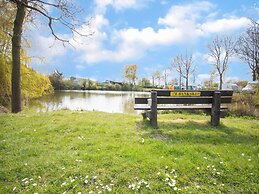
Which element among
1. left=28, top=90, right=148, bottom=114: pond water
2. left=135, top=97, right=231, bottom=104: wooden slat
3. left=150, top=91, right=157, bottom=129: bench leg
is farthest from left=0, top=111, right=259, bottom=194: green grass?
left=28, top=90, right=148, bottom=114: pond water

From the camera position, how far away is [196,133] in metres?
5.87

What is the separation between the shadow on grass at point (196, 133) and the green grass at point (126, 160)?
0.08 ft

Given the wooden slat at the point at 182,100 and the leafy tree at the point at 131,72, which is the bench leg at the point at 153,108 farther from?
the leafy tree at the point at 131,72

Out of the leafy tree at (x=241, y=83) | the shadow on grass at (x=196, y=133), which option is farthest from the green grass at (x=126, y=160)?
the leafy tree at (x=241, y=83)

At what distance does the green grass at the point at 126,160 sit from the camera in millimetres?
3172

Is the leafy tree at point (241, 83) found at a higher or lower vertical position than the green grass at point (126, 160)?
higher

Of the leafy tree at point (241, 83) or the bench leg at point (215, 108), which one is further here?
the leafy tree at point (241, 83)

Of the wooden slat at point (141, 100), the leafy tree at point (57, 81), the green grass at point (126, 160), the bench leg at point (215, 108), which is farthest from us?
the leafy tree at point (57, 81)

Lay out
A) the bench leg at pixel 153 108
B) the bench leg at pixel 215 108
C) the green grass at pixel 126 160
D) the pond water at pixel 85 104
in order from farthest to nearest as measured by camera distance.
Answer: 1. the pond water at pixel 85 104
2. the bench leg at pixel 215 108
3. the bench leg at pixel 153 108
4. the green grass at pixel 126 160

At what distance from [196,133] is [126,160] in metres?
2.80

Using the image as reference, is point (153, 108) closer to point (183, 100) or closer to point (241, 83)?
point (183, 100)

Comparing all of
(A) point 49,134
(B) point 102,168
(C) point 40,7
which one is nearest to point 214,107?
(B) point 102,168

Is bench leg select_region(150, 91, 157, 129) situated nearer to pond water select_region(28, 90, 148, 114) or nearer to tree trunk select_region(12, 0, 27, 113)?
pond water select_region(28, 90, 148, 114)

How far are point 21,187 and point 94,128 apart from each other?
3.09 m
